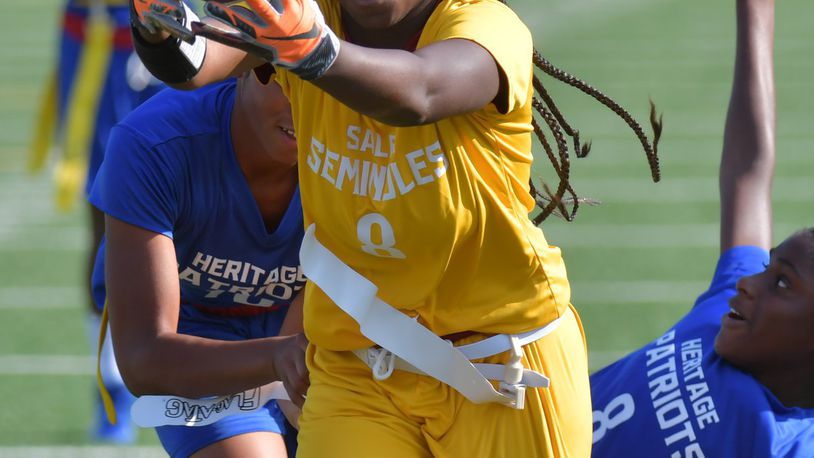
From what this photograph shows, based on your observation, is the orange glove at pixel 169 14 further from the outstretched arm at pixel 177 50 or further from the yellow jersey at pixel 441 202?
the yellow jersey at pixel 441 202

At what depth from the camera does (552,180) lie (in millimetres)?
9453

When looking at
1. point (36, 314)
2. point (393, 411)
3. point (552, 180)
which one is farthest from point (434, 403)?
point (552, 180)

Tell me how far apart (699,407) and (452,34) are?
4.22ft

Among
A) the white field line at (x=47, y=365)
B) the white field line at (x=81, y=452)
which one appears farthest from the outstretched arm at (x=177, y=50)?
the white field line at (x=47, y=365)

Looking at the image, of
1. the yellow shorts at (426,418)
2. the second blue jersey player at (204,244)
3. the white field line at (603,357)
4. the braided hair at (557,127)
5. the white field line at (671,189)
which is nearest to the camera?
the yellow shorts at (426,418)

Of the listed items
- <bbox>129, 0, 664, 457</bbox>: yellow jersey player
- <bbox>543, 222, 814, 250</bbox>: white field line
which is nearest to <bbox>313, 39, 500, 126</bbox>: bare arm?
<bbox>129, 0, 664, 457</bbox>: yellow jersey player

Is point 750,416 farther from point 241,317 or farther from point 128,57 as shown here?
point 128,57

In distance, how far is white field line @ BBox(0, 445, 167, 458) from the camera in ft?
17.5

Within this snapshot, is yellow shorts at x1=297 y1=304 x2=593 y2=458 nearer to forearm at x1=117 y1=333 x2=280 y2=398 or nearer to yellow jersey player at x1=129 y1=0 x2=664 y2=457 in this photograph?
yellow jersey player at x1=129 y1=0 x2=664 y2=457

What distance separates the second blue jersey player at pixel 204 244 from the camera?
10.5 ft

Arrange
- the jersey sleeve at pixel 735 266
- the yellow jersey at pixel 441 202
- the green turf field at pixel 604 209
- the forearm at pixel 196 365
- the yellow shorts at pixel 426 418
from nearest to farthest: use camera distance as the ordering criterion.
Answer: the yellow jersey at pixel 441 202 < the yellow shorts at pixel 426 418 < the forearm at pixel 196 365 < the jersey sleeve at pixel 735 266 < the green turf field at pixel 604 209

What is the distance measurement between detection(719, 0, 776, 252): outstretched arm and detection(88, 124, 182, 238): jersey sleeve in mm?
1464

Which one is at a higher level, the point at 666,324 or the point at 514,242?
the point at 514,242

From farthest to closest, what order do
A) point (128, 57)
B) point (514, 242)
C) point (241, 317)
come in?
→ 1. point (128, 57)
2. point (241, 317)
3. point (514, 242)
